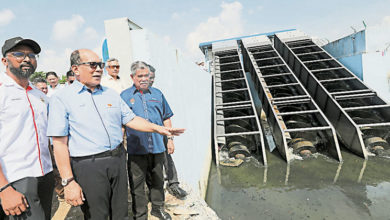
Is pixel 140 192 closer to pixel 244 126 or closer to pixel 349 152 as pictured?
pixel 244 126

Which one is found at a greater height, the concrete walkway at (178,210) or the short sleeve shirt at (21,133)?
the short sleeve shirt at (21,133)

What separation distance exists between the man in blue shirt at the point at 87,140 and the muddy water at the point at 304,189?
3.71 meters

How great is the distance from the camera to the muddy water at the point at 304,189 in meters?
4.50

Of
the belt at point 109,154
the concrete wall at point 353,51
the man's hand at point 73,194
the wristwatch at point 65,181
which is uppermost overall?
the concrete wall at point 353,51

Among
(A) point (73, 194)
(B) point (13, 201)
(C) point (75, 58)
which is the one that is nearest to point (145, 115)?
(C) point (75, 58)

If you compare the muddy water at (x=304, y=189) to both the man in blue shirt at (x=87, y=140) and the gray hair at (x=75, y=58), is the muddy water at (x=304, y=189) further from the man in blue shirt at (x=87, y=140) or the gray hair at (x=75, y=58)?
the gray hair at (x=75, y=58)

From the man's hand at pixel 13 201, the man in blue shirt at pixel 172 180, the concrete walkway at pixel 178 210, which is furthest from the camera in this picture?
the man in blue shirt at pixel 172 180

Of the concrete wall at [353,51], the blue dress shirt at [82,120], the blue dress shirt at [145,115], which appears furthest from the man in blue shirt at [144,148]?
the concrete wall at [353,51]

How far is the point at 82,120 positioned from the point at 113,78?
1504 mm

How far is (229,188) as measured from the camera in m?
5.81

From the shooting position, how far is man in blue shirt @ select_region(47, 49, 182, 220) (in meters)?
1.56

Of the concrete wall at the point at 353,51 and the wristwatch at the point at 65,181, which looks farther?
the concrete wall at the point at 353,51

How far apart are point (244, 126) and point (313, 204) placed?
13.3 feet

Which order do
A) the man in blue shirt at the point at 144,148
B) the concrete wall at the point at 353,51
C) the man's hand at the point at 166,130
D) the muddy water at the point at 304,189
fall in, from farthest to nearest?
the concrete wall at the point at 353,51 → the muddy water at the point at 304,189 → the man in blue shirt at the point at 144,148 → the man's hand at the point at 166,130
